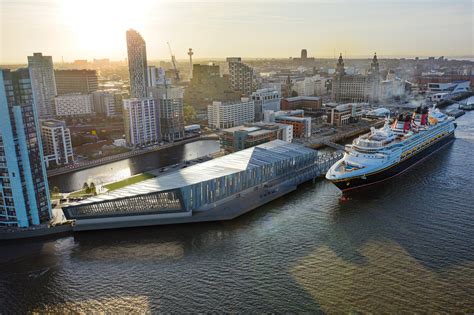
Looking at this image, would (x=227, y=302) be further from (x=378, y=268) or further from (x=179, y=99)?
(x=179, y=99)

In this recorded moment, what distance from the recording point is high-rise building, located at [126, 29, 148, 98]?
88.0 metres

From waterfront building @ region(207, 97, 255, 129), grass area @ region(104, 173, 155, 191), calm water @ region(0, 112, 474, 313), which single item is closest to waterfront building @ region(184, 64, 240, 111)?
waterfront building @ region(207, 97, 255, 129)

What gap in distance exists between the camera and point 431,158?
54.9 meters

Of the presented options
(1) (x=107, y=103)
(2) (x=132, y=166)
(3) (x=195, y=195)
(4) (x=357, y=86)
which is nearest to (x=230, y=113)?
(2) (x=132, y=166)

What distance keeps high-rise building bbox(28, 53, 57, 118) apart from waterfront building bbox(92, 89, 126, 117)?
10.4 m

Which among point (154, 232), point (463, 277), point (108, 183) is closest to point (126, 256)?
point (154, 232)

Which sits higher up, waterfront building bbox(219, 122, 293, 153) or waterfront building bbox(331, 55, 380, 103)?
waterfront building bbox(331, 55, 380, 103)

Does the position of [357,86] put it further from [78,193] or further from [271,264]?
[271,264]

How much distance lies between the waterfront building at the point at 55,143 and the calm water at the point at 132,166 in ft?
11.8

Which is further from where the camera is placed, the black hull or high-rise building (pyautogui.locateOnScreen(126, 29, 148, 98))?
high-rise building (pyautogui.locateOnScreen(126, 29, 148, 98))

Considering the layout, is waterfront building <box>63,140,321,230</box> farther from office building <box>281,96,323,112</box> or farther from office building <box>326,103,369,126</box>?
office building <box>281,96,323,112</box>

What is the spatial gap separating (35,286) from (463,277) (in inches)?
1174

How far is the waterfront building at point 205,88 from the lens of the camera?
109812mm

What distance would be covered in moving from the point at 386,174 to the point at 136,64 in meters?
67.6
